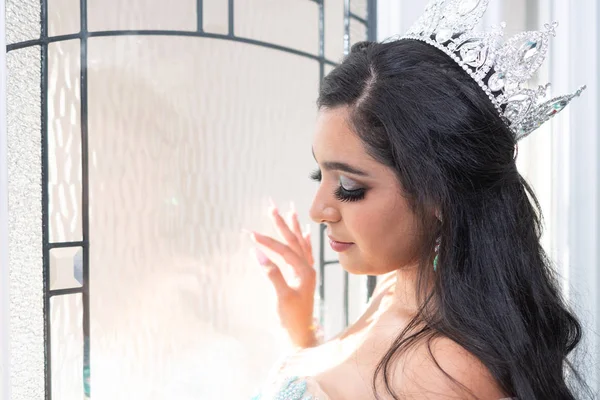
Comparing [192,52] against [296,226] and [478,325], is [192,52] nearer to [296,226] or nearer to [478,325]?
[296,226]

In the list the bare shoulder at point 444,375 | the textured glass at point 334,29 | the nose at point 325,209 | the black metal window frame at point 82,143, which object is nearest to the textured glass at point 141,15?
the black metal window frame at point 82,143

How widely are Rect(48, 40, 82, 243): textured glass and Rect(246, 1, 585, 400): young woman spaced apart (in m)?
Result: 0.40

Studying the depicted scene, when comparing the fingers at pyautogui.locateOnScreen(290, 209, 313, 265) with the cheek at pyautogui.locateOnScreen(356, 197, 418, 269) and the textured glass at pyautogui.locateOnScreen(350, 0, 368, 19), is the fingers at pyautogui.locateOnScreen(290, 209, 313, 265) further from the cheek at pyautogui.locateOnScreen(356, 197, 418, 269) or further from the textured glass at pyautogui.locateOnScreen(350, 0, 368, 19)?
the textured glass at pyautogui.locateOnScreen(350, 0, 368, 19)

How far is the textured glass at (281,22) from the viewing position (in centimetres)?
117

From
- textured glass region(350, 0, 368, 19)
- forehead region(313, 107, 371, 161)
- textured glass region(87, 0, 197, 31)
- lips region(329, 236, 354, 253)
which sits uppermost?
textured glass region(350, 0, 368, 19)

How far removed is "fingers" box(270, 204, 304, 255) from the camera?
119 cm

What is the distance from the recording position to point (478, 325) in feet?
2.80

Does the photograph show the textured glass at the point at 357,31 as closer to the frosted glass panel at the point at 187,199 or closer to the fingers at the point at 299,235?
the frosted glass panel at the point at 187,199

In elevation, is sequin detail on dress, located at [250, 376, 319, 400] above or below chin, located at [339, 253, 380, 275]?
below

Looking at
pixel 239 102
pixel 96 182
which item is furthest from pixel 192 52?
pixel 96 182

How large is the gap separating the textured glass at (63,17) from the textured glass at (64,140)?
19 millimetres

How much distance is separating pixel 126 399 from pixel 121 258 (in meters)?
0.25

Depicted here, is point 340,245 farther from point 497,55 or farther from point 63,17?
point 63,17

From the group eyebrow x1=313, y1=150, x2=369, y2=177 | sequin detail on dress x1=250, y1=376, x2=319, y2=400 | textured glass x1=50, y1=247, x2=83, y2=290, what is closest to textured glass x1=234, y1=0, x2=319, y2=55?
eyebrow x1=313, y1=150, x2=369, y2=177
